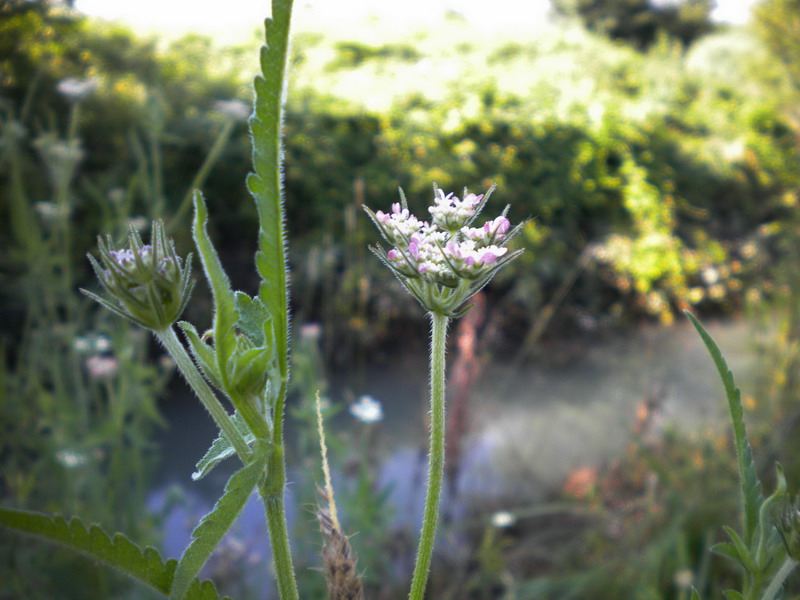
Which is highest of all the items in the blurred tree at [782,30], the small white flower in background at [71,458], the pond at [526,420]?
the blurred tree at [782,30]

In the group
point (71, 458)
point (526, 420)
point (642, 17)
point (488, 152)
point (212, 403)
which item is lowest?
point (526, 420)

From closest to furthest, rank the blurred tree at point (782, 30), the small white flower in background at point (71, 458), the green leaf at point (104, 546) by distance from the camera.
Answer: the green leaf at point (104, 546) < the small white flower in background at point (71, 458) < the blurred tree at point (782, 30)

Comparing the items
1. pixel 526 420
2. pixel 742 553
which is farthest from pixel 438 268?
pixel 526 420

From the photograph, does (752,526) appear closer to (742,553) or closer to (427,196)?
(742,553)

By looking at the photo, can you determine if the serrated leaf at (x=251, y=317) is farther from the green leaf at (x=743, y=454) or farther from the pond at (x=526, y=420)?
the pond at (x=526, y=420)

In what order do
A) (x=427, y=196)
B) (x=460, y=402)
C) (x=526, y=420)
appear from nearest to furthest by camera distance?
(x=460, y=402), (x=526, y=420), (x=427, y=196)

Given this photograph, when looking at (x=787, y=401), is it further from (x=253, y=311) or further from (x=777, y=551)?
(x=253, y=311)

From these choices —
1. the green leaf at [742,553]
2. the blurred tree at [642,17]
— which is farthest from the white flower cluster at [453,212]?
the blurred tree at [642,17]
